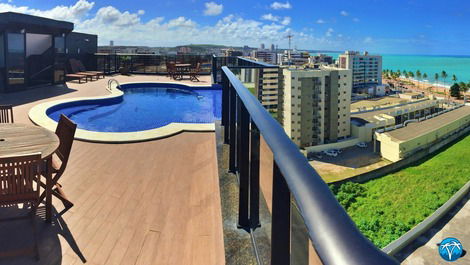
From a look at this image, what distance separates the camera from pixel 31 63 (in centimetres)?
1173

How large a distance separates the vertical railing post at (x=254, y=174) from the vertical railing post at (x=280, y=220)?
0.52 meters

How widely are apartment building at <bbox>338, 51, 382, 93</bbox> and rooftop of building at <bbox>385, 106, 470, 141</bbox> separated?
2852 cm

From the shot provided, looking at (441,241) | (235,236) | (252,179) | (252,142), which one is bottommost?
(441,241)

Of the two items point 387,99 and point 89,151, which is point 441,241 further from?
point 387,99

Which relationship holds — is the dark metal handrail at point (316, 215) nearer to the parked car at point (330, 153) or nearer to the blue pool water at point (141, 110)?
the blue pool water at point (141, 110)

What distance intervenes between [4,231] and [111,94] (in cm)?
932

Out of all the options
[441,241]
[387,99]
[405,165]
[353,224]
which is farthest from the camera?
[387,99]

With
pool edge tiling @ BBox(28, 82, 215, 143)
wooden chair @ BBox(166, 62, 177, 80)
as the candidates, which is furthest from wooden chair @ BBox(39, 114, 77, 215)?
wooden chair @ BBox(166, 62, 177, 80)

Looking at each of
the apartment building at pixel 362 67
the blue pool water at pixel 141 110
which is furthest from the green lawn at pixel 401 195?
the apartment building at pixel 362 67

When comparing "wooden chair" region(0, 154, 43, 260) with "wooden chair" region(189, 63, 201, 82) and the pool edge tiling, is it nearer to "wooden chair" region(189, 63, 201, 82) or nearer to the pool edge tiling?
the pool edge tiling

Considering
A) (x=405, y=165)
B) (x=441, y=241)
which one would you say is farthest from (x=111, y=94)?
(x=405, y=165)

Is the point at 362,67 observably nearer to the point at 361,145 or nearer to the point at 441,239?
Result: the point at 361,145

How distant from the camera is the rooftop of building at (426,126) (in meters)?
38.3

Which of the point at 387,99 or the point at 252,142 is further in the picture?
the point at 387,99
